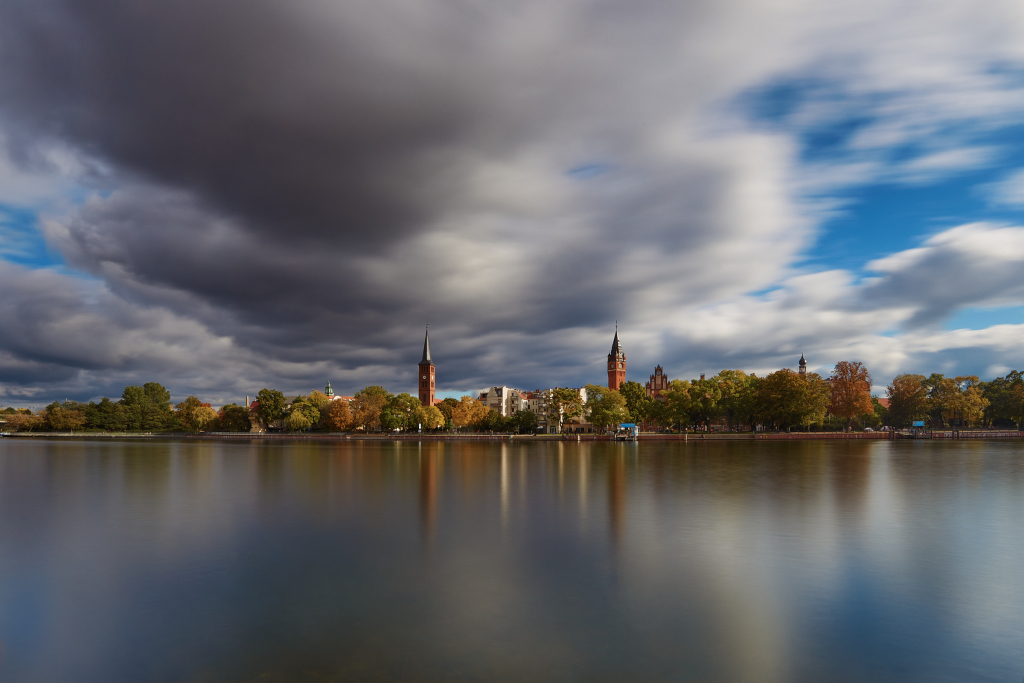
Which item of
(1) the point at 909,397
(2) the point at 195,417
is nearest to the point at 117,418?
(2) the point at 195,417

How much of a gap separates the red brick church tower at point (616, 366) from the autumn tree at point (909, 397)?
219ft

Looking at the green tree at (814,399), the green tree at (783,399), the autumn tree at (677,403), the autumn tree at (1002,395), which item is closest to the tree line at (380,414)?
the autumn tree at (677,403)

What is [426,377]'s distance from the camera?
15425 centimetres

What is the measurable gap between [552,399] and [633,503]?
82.6 metres

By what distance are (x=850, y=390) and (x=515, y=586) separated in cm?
10811

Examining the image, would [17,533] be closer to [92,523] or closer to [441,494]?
[92,523]

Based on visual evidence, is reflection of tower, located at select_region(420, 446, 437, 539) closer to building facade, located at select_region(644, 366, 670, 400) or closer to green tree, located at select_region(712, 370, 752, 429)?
green tree, located at select_region(712, 370, 752, 429)

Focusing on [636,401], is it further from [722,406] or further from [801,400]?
[801,400]

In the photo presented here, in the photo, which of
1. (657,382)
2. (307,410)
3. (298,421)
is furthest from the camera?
(657,382)

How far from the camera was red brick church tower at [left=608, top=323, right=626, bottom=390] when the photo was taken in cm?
16088

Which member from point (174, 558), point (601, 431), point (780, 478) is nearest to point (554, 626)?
point (174, 558)

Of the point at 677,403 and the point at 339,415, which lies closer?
the point at 677,403

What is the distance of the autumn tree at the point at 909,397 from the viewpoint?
11250cm

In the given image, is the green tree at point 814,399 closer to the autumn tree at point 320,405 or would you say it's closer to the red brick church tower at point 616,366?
the red brick church tower at point 616,366
